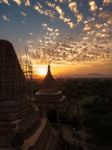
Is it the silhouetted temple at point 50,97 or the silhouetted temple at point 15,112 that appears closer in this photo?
the silhouetted temple at point 15,112

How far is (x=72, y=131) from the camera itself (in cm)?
2038

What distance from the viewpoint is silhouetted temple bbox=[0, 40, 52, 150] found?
1152cm

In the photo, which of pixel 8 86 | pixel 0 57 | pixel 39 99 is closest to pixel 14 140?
pixel 8 86

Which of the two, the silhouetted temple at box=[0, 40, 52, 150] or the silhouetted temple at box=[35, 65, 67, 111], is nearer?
the silhouetted temple at box=[0, 40, 52, 150]

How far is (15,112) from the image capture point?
12.4m

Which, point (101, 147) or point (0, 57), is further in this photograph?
point (101, 147)

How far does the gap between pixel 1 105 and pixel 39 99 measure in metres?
16.0

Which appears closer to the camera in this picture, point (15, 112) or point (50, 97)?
point (15, 112)

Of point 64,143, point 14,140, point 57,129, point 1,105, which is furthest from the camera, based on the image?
point 57,129

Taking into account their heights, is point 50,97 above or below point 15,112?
below

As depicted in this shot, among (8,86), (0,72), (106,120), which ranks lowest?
(106,120)

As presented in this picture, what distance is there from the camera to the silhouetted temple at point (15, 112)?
37.8 ft

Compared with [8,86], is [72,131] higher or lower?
lower

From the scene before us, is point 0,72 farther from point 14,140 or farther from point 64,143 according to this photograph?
point 64,143
